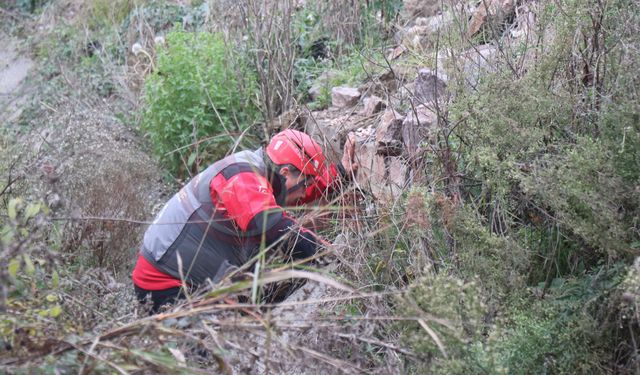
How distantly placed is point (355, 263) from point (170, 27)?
6900 millimetres

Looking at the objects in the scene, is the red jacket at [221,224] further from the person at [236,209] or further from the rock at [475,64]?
the rock at [475,64]

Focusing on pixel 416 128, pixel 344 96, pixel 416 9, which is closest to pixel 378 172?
pixel 416 128

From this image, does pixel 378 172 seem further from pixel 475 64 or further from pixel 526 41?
pixel 526 41

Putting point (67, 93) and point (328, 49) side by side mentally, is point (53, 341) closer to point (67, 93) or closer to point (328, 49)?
point (328, 49)

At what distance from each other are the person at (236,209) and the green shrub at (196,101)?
80.9 inches

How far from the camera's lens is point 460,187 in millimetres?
4492

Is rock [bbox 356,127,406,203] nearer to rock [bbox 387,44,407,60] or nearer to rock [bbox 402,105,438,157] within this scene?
rock [bbox 402,105,438,157]

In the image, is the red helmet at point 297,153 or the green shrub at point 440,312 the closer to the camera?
the green shrub at point 440,312

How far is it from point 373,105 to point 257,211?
5.95 feet

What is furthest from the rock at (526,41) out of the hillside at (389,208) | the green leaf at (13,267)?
the green leaf at (13,267)

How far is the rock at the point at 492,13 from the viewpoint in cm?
562

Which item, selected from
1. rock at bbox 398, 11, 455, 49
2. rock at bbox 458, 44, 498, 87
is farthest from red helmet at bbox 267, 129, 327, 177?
rock at bbox 398, 11, 455, 49

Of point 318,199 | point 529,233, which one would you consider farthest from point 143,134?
point 529,233

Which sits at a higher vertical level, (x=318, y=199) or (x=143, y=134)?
(x=318, y=199)
